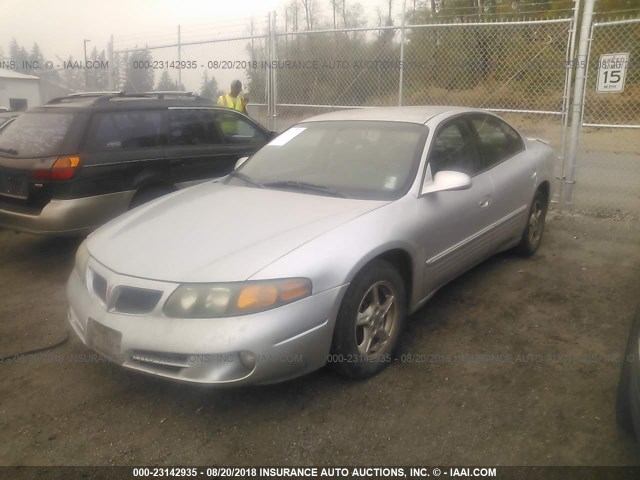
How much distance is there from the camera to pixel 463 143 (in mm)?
4418

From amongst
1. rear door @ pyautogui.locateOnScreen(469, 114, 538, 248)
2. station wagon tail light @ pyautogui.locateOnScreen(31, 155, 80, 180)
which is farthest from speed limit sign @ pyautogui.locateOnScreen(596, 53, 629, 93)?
station wagon tail light @ pyautogui.locateOnScreen(31, 155, 80, 180)

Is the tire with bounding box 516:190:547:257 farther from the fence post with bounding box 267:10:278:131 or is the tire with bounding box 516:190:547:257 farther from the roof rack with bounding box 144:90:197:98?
the fence post with bounding box 267:10:278:131

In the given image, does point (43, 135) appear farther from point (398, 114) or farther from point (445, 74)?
point (445, 74)

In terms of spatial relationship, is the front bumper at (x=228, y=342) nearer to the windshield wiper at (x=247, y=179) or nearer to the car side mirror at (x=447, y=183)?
the car side mirror at (x=447, y=183)

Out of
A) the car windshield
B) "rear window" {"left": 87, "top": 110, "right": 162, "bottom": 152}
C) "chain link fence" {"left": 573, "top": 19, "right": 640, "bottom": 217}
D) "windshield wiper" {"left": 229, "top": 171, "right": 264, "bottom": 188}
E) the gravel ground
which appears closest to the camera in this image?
the gravel ground

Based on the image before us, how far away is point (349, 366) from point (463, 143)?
6.95ft

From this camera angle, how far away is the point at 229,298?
9.16ft

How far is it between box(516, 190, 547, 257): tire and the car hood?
2.32 meters

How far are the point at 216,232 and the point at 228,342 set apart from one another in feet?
2.65

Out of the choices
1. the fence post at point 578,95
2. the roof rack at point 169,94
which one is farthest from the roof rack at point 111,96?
the fence post at point 578,95

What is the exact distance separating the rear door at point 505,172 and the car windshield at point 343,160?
88 centimetres

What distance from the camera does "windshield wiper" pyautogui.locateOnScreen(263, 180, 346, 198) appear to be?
378 centimetres

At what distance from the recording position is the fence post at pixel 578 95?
21.9 feet

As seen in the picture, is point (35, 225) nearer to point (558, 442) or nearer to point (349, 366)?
point (349, 366)
